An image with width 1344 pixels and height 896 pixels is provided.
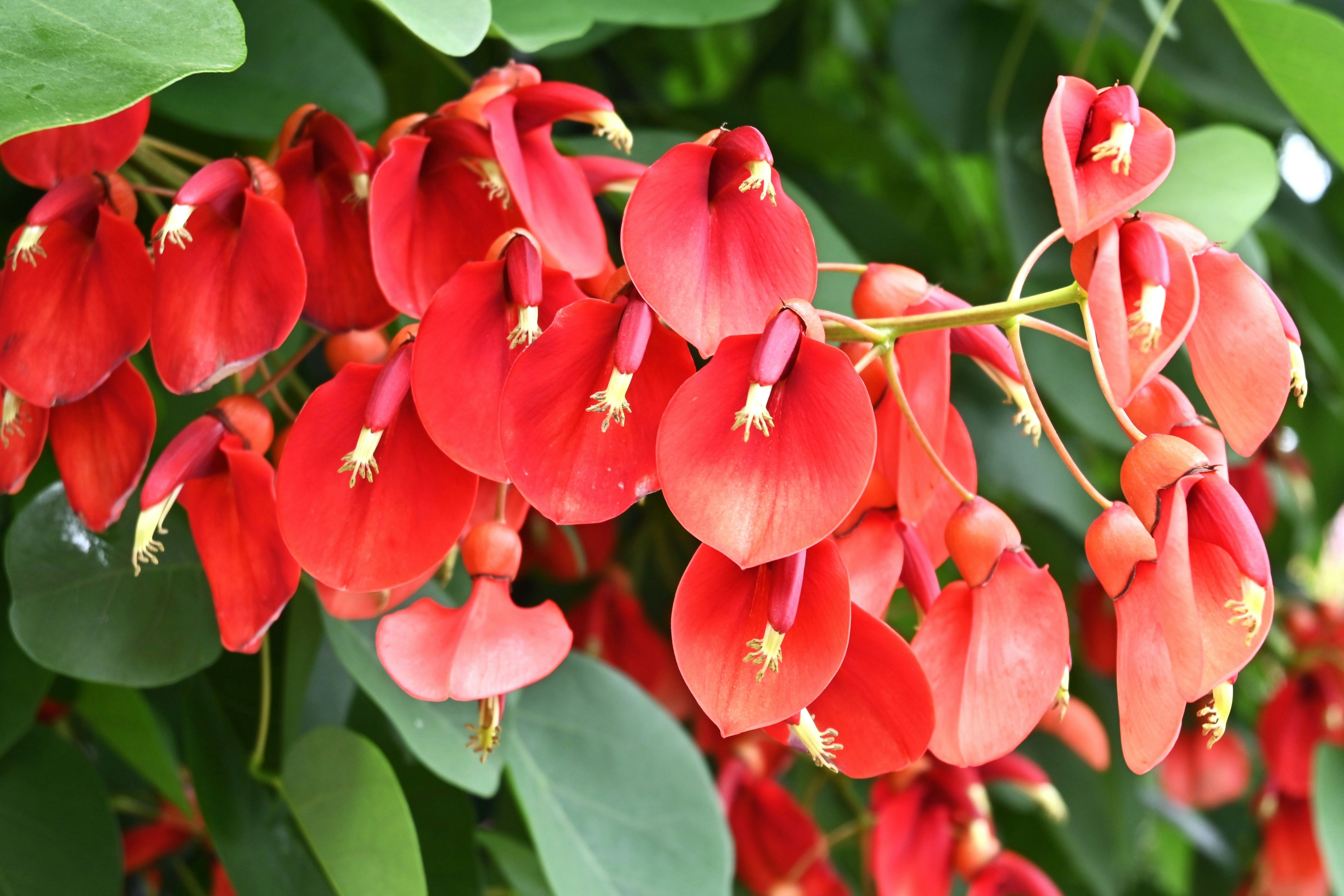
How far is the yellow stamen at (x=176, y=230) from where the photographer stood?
0.27 meters

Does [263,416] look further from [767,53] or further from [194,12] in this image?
[767,53]

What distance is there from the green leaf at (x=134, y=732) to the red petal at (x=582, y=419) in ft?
1.04

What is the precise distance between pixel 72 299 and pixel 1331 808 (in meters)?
0.77

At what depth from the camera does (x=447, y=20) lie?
0.99 ft

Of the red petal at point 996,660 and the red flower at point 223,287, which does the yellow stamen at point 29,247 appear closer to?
the red flower at point 223,287

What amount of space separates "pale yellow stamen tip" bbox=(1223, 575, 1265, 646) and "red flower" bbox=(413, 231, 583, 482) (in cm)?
18

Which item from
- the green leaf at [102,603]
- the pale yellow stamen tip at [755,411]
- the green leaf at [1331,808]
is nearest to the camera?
the pale yellow stamen tip at [755,411]

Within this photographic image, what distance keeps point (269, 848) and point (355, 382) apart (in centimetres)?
25

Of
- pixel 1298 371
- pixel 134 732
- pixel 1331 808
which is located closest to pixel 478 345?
pixel 1298 371

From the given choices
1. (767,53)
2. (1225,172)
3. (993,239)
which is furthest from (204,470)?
(993,239)

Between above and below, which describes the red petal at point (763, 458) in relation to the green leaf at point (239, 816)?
above

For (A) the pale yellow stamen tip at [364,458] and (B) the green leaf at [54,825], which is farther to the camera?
(B) the green leaf at [54,825]

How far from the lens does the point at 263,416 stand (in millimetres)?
314

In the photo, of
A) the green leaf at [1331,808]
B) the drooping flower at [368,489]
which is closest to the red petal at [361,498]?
the drooping flower at [368,489]
